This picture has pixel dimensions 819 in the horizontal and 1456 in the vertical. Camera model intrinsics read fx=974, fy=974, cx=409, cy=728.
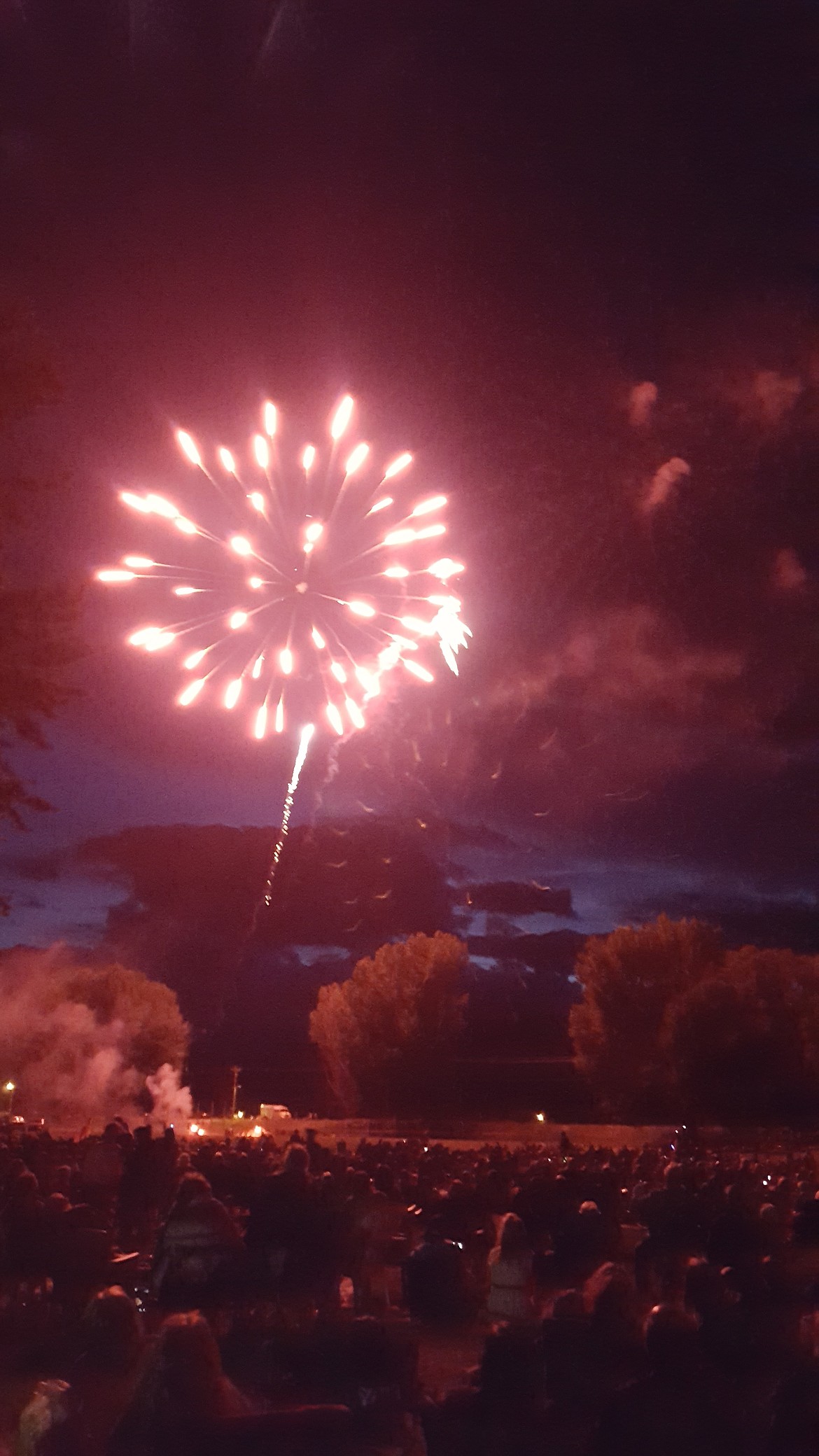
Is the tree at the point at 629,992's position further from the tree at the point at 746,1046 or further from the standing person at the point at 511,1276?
the standing person at the point at 511,1276

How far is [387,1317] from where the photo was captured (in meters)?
8.52

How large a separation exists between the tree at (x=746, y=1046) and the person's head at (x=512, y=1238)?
141 feet

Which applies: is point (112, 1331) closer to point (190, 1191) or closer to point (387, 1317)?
point (190, 1191)

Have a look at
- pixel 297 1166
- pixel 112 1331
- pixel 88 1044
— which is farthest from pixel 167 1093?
pixel 112 1331

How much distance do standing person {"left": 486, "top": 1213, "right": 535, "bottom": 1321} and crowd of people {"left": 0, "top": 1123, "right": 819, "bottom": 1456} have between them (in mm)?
20

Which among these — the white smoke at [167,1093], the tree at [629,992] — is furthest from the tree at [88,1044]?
the tree at [629,992]

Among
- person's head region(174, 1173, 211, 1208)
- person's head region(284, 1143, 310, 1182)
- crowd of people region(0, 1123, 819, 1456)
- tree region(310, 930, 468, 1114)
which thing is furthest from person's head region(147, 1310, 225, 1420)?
tree region(310, 930, 468, 1114)

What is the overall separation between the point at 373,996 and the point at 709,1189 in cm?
5498

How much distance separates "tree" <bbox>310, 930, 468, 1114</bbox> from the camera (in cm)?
6334

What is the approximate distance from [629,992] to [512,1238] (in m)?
49.3

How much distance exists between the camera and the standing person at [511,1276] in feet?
26.8

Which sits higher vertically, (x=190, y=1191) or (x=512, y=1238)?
(x=190, y=1191)

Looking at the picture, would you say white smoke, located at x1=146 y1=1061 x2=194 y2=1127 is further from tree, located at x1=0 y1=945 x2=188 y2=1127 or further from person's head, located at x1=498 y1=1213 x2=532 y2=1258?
person's head, located at x1=498 y1=1213 x2=532 y2=1258

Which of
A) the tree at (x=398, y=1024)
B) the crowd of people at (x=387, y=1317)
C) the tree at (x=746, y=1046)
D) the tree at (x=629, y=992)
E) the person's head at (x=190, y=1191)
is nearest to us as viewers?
the crowd of people at (x=387, y=1317)
